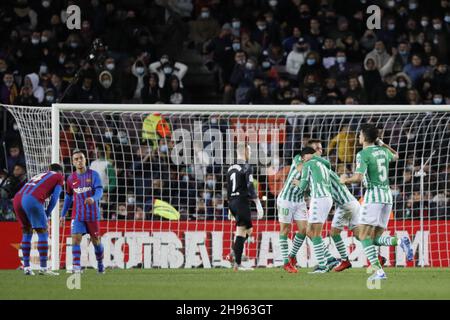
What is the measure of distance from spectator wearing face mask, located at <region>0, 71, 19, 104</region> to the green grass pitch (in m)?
6.09

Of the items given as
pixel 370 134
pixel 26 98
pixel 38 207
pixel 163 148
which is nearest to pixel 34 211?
pixel 38 207

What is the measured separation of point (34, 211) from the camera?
17.4 m

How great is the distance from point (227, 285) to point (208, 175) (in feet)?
20.1

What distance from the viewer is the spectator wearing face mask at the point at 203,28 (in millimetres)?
26172

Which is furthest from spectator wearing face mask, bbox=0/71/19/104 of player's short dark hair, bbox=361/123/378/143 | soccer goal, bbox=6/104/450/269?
player's short dark hair, bbox=361/123/378/143

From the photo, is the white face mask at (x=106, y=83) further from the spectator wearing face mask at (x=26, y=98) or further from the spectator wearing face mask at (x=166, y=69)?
the spectator wearing face mask at (x=26, y=98)

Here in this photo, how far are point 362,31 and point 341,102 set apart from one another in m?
2.83

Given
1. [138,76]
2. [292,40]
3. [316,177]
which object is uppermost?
[292,40]

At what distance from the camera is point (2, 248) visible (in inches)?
808

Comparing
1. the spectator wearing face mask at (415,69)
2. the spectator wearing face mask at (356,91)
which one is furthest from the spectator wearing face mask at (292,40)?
the spectator wearing face mask at (415,69)

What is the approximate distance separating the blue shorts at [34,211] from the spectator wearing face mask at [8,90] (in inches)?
266

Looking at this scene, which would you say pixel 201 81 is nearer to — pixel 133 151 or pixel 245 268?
pixel 133 151

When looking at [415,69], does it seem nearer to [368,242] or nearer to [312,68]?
[312,68]

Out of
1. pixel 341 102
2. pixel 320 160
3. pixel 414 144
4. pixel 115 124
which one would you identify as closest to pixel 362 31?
pixel 341 102
